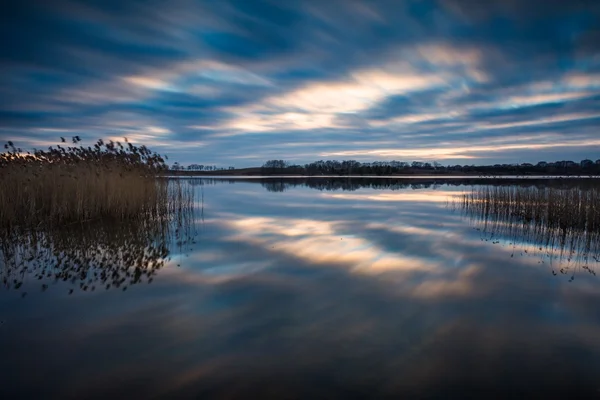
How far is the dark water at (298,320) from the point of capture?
2795 mm

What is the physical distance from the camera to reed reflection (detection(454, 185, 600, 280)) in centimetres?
720

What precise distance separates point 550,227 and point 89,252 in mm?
13483

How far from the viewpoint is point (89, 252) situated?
6.97 m

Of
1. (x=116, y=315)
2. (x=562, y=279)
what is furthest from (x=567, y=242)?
(x=116, y=315)

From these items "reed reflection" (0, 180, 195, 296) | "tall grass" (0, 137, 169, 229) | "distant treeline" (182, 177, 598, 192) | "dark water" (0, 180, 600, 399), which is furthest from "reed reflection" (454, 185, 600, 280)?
"tall grass" (0, 137, 169, 229)

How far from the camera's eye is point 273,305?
4.43 meters

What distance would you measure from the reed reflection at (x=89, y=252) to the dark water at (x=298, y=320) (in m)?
0.06

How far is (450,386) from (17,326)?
4768mm

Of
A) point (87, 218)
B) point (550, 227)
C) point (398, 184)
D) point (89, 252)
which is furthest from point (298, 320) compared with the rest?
point (398, 184)

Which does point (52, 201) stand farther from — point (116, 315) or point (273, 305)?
point (273, 305)

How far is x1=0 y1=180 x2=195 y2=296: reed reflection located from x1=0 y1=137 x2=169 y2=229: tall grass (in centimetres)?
55

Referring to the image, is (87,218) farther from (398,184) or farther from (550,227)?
(398,184)

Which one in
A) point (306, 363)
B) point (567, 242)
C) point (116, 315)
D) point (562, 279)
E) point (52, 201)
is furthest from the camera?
point (52, 201)

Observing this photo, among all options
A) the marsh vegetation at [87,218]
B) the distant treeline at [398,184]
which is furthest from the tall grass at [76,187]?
the distant treeline at [398,184]
